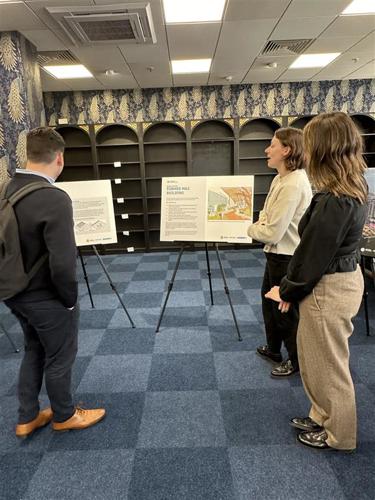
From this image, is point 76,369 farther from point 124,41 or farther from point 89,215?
point 124,41

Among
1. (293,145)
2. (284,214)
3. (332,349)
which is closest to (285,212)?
(284,214)

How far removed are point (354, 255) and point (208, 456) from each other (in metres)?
1.23

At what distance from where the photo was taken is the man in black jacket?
139cm

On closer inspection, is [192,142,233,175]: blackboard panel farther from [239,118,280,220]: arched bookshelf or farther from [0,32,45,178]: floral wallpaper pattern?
[0,32,45,178]: floral wallpaper pattern

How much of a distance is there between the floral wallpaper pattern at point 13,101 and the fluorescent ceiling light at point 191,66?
2.13 metres

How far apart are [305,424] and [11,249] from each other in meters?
1.74

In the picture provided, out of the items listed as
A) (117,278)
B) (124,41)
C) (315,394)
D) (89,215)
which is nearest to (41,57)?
(124,41)

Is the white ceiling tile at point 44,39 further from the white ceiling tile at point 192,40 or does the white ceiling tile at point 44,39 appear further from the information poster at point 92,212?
the information poster at point 92,212

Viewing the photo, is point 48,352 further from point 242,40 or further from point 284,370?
point 242,40

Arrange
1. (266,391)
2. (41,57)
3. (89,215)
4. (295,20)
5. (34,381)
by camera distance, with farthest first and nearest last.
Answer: (41,57) → (295,20) → (89,215) → (266,391) → (34,381)

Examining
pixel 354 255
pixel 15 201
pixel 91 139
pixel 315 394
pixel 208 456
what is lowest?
pixel 208 456

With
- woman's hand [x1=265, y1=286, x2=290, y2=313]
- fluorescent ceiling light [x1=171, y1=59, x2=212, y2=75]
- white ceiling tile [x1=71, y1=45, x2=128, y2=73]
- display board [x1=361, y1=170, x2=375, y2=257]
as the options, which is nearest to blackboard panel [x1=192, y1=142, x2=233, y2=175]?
fluorescent ceiling light [x1=171, y1=59, x2=212, y2=75]

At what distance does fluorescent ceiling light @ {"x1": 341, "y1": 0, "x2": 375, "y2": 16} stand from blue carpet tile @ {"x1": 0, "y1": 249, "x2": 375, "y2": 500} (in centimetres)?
316

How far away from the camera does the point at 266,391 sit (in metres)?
2.07
